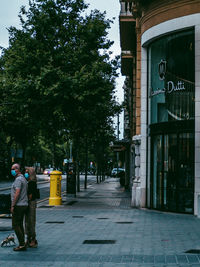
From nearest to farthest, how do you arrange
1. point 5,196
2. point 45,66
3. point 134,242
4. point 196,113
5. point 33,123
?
point 134,242 < point 5,196 < point 196,113 < point 45,66 < point 33,123

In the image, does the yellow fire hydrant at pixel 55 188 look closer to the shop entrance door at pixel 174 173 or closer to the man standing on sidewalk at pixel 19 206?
the shop entrance door at pixel 174 173

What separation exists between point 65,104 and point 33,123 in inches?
82.6

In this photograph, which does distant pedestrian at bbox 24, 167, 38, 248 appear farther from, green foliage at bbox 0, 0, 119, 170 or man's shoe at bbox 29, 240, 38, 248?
green foliage at bbox 0, 0, 119, 170

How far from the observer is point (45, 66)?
2167 cm

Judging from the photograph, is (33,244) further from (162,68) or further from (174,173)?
(162,68)

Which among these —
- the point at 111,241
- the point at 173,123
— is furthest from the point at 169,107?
the point at 111,241

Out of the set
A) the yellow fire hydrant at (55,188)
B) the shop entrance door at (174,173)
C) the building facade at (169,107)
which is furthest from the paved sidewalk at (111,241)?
the yellow fire hydrant at (55,188)

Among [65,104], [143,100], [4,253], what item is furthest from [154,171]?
[4,253]

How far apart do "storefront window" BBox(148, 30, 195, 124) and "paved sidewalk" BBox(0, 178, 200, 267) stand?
12.8ft

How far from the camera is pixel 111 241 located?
36.4ft

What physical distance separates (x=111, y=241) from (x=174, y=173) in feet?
25.0

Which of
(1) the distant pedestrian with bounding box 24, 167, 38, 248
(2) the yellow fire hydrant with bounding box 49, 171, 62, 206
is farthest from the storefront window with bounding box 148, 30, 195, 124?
(1) the distant pedestrian with bounding box 24, 167, 38, 248

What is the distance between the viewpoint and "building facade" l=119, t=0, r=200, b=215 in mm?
17750

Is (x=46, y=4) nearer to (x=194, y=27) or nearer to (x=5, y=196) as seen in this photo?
(x=194, y=27)
